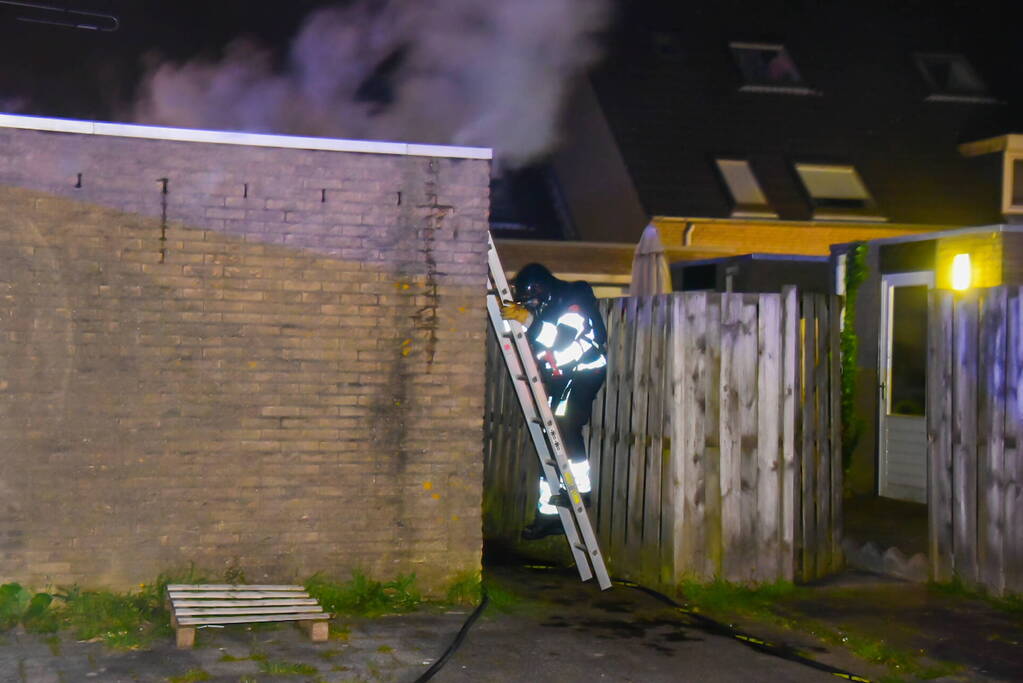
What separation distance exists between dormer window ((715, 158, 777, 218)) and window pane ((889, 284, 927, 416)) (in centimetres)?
1066

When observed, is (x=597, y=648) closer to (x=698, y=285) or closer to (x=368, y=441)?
(x=368, y=441)

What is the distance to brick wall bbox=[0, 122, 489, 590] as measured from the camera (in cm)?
721

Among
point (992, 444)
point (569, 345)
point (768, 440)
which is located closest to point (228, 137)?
point (569, 345)

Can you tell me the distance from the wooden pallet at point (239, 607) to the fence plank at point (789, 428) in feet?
10.8

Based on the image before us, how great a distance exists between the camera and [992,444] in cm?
796

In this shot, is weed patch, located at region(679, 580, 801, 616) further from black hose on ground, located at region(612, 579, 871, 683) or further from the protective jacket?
the protective jacket

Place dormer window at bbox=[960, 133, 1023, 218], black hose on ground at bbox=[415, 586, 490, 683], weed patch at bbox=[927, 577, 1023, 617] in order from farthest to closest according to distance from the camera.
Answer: dormer window at bbox=[960, 133, 1023, 218] < weed patch at bbox=[927, 577, 1023, 617] < black hose on ground at bbox=[415, 586, 490, 683]

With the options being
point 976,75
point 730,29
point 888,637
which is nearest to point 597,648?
point 888,637

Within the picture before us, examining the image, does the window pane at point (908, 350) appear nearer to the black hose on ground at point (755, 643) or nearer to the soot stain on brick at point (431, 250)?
the black hose on ground at point (755, 643)

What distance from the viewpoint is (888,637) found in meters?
7.00

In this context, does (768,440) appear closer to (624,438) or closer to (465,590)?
(624,438)

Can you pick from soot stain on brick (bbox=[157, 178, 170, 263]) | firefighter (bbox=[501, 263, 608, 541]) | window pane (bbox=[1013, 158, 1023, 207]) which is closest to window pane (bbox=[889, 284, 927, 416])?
firefighter (bbox=[501, 263, 608, 541])

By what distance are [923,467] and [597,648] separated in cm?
650

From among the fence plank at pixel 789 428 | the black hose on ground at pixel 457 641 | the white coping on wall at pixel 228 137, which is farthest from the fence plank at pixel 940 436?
the white coping on wall at pixel 228 137
